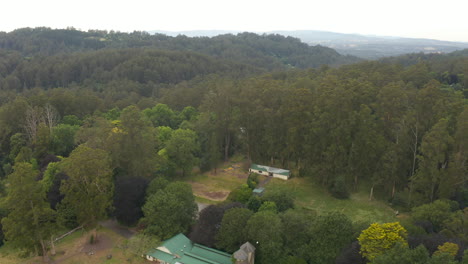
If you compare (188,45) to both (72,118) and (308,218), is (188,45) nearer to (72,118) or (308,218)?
(72,118)

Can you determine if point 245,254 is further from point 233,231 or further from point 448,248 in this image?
point 448,248

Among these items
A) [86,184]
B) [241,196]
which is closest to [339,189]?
[241,196]

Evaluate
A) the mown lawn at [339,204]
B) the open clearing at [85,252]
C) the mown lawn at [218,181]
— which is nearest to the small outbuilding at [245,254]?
the open clearing at [85,252]

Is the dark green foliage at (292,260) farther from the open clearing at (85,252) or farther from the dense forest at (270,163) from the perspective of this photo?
the open clearing at (85,252)

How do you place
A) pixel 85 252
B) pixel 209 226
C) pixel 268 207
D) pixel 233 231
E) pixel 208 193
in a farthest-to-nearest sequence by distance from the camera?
pixel 208 193
pixel 268 207
pixel 85 252
pixel 209 226
pixel 233 231

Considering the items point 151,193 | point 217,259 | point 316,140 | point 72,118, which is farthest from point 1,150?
point 316,140

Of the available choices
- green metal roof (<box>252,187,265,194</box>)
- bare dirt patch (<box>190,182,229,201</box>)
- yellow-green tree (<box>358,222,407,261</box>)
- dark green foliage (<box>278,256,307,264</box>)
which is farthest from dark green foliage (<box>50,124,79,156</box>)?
yellow-green tree (<box>358,222,407,261</box>)
